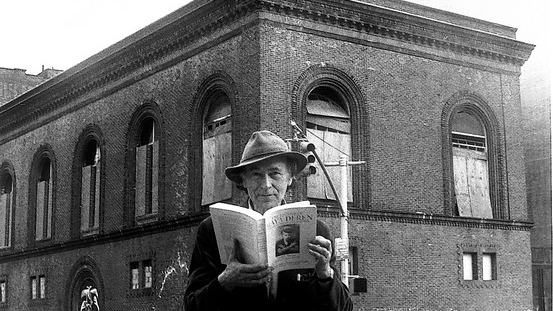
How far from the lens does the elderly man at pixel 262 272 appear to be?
4.76 meters

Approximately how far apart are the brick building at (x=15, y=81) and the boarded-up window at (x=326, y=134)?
25453 millimetres

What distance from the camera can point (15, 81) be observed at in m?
48.9

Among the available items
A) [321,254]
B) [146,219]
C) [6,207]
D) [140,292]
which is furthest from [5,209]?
[321,254]

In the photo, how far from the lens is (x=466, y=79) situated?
30.2 metres

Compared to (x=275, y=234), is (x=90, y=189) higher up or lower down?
higher up

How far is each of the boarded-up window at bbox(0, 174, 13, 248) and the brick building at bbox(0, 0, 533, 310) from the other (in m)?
8.40

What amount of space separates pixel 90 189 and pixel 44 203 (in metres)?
4.59

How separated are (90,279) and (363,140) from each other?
11.9 m

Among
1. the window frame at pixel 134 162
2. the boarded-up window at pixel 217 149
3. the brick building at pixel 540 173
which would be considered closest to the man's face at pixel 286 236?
the boarded-up window at pixel 217 149

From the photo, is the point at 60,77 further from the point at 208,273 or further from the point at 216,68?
the point at 208,273

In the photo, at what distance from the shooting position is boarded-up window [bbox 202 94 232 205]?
27094mm

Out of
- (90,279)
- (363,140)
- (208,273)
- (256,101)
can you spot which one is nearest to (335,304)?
(208,273)

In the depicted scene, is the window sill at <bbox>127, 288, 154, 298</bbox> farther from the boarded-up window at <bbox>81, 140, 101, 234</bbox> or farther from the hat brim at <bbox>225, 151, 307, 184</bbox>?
the hat brim at <bbox>225, 151, 307, 184</bbox>

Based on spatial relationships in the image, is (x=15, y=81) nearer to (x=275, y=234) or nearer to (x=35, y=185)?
(x=35, y=185)
